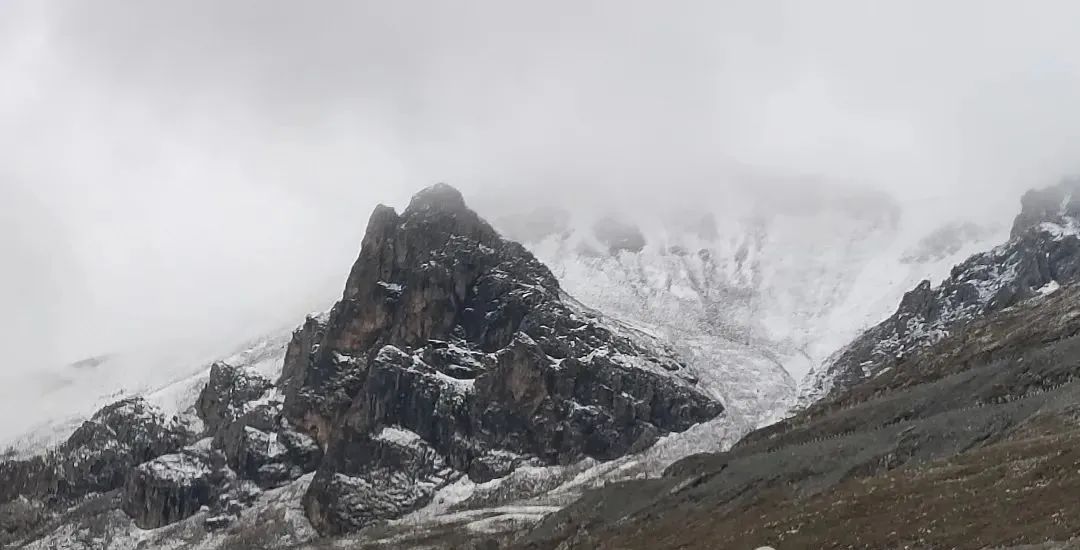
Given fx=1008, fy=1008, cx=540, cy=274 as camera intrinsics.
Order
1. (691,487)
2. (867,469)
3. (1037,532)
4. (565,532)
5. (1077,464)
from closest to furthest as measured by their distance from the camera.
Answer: (1037,532), (1077,464), (867,469), (691,487), (565,532)

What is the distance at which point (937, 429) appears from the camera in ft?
431

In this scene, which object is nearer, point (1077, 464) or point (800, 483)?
point (1077, 464)

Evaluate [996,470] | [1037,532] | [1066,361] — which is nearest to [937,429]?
[1066,361]

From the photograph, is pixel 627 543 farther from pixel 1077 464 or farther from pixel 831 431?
pixel 1077 464

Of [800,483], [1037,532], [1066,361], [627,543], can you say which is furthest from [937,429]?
[1037,532]

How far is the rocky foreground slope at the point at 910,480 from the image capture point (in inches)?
2549

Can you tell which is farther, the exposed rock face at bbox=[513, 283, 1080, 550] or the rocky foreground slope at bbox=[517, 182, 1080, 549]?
the exposed rock face at bbox=[513, 283, 1080, 550]

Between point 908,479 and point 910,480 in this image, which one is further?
point 908,479

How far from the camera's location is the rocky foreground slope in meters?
64.8

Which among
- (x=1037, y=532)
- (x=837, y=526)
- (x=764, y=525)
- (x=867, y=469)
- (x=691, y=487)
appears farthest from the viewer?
(x=691, y=487)

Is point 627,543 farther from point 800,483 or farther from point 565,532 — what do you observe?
point 565,532

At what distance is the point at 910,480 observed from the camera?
282 feet

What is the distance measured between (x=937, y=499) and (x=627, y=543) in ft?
242

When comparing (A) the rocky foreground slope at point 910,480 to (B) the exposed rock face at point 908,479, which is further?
(B) the exposed rock face at point 908,479
